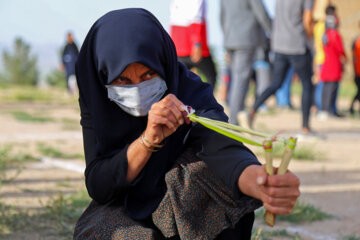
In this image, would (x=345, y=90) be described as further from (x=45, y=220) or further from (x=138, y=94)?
(x=138, y=94)

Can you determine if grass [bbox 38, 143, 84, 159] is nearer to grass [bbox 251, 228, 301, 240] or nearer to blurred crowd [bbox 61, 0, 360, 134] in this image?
blurred crowd [bbox 61, 0, 360, 134]

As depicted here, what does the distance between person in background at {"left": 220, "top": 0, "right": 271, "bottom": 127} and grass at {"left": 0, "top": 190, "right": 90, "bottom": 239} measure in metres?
3.52

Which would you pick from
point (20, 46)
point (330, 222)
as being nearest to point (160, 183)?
point (330, 222)

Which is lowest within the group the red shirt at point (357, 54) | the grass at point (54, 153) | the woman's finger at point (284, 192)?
the grass at point (54, 153)

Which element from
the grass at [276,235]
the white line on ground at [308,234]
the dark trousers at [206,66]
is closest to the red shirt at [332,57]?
the dark trousers at [206,66]

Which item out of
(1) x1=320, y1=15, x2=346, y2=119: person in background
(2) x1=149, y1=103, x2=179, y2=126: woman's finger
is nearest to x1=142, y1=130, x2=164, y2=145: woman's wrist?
(2) x1=149, y1=103, x2=179, y2=126: woman's finger

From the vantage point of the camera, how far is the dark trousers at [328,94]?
970cm

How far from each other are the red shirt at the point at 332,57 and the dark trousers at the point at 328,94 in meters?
0.11

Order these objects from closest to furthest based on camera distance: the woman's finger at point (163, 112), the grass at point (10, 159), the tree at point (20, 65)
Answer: the woman's finger at point (163, 112)
the grass at point (10, 159)
the tree at point (20, 65)

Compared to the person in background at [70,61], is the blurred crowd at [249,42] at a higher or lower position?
higher

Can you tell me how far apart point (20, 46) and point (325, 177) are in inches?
885

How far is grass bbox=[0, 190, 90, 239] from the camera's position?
3.19 m

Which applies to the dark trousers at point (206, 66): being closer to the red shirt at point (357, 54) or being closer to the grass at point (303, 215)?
the grass at point (303, 215)

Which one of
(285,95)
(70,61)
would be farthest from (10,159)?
(70,61)
